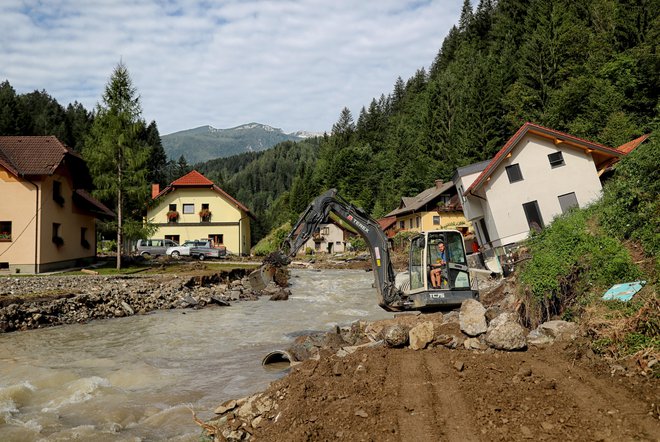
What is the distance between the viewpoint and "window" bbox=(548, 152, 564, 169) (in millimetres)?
26844

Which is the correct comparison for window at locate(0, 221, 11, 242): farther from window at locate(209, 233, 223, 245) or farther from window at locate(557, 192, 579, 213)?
window at locate(557, 192, 579, 213)

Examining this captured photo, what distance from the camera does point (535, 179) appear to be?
27.5m

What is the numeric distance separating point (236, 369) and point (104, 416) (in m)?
3.66

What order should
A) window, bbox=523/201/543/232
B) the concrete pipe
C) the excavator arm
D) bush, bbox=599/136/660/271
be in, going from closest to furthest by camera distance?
bush, bbox=599/136/660/271
the concrete pipe
the excavator arm
window, bbox=523/201/543/232

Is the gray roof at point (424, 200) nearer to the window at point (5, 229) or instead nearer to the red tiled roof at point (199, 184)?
the red tiled roof at point (199, 184)

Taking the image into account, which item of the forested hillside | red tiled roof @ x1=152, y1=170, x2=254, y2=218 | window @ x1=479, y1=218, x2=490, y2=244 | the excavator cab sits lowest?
the excavator cab

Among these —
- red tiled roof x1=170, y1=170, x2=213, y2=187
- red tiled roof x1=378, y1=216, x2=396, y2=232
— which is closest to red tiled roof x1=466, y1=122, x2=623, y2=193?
red tiled roof x1=170, y1=170, x2=213, y2=187

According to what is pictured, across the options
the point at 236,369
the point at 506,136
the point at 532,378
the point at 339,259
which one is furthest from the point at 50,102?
the point at 532,378

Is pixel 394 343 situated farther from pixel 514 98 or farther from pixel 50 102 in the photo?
pixel 50 102

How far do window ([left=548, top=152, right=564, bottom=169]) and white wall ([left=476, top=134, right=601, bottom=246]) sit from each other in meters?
0.17

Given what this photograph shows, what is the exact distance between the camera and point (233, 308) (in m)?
22.8

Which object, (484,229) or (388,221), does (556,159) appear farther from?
(388,221)

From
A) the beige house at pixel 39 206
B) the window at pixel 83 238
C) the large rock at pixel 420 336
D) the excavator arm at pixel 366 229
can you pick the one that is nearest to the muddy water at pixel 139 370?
the large rock at pixel 420 336

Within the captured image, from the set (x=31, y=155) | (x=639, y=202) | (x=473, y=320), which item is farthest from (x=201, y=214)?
(x=639, y=202)
